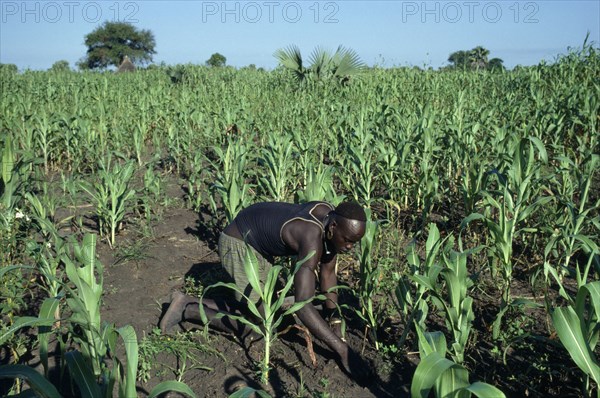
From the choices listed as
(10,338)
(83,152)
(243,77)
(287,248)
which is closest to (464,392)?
(287,248)

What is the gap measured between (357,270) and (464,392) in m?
2.81

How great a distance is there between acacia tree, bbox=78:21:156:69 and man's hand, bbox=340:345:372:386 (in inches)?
2060

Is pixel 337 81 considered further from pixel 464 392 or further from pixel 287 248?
pixel 464 392

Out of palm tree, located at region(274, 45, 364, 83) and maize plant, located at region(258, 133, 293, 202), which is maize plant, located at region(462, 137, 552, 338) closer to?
maize plant, located at region(258, 133, 293, 202)

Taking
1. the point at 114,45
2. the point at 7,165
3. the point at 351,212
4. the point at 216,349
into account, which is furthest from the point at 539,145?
the point at 114,45

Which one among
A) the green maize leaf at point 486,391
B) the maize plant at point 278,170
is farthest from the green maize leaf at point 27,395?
the maize plant at point 278,170

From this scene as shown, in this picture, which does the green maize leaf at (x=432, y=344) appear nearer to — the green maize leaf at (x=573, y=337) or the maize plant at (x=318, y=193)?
the green maize leaf at (x=573, y=337)

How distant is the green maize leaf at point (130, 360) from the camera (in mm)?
2184

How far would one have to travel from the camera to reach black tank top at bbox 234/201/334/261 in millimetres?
3691

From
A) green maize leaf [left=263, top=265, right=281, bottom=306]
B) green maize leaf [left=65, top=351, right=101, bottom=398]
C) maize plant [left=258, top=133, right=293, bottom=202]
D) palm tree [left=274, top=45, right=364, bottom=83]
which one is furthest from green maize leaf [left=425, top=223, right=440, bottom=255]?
palm tree [left=274, top=45, right=364, bottom=83]

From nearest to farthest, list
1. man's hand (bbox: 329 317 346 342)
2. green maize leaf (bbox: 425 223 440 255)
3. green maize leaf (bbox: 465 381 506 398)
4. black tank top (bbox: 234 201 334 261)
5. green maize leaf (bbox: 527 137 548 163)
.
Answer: green maize leaf (bbox: 465 381 506 398), green maize leaf (bbox: 425 223 440 255), black tank top (bbox: 234 201 334 261), man's hand (bbox: 329 317 346 342), green maize leaf (bbox: 527 137 548 163)

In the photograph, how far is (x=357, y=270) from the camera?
495 centimetres

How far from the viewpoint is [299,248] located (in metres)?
3.60

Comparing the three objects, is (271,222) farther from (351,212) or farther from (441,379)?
(441,379)
